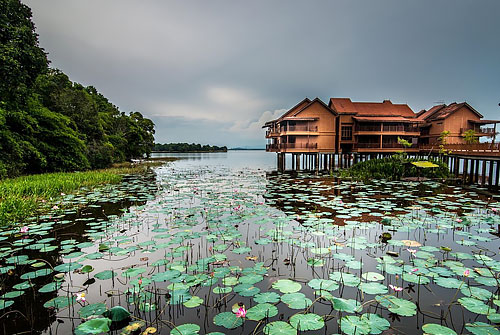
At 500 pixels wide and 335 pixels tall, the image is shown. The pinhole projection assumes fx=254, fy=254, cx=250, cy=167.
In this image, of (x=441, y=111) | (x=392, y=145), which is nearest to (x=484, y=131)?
(x=441, y=111)

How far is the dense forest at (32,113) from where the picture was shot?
12750mm

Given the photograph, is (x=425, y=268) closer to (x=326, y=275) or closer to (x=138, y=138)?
(x=326, y=275)

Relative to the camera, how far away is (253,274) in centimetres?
373

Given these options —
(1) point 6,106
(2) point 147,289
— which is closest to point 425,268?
(2) point 147,289

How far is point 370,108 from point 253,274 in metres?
30.6

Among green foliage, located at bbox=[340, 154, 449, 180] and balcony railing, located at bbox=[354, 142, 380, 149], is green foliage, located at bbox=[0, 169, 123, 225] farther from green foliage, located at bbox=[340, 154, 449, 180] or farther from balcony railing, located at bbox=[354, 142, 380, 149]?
balcony railing, located at bbox=[354, 142, 380, 149]

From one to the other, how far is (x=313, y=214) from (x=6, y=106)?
57.3 ft

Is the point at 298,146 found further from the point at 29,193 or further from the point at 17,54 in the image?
the point at 17,54

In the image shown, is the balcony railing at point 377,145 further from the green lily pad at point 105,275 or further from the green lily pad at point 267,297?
the green lily pad at point 105,275

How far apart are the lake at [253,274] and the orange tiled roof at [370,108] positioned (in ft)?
75.9

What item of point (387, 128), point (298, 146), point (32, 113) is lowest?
point (298, 146)

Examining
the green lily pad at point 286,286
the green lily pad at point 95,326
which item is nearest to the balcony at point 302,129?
the green lily pad at point 286,286

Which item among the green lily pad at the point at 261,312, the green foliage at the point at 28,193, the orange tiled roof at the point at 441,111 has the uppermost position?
the orange tiled roof at the point at 441,111

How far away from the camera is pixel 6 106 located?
14.1 m
